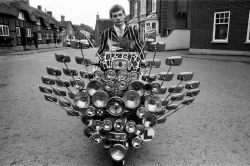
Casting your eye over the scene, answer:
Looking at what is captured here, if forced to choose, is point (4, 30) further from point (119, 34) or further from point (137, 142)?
point (137, 142)

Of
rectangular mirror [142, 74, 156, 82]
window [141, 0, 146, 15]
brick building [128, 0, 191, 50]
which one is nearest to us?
rectangular mirror [142, 74, 156, 82]

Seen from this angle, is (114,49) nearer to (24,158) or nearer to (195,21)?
(24,158)

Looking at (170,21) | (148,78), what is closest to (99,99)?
(148,78)

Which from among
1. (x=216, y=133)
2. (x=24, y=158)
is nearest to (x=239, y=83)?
(x=216, y=133)

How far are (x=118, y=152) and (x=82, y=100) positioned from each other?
2.06 feet

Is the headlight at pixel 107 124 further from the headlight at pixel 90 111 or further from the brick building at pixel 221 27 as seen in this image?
the brick building at pixel 221 27

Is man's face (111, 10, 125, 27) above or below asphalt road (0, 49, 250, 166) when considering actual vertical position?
above

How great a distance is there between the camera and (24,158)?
8.54ft

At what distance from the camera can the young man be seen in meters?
2.94

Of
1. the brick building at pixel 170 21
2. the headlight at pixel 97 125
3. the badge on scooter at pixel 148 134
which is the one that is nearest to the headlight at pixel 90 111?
the headlight at pixel 97 125

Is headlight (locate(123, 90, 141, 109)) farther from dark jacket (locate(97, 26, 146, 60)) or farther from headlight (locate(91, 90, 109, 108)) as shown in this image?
dark jacket (locate(97, 26, 146, 60))

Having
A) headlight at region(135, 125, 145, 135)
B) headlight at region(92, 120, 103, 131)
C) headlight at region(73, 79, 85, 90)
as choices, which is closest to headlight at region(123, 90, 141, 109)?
headlight at region(135, 125, 145, 135)

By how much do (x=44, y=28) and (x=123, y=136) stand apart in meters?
36.3

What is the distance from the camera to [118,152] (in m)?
2.15
